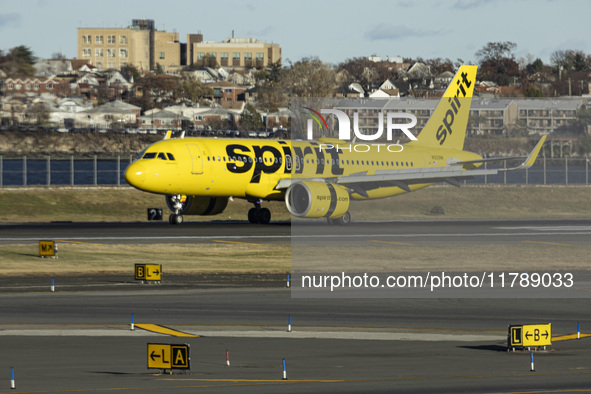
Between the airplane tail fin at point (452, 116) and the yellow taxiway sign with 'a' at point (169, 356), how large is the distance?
158 feet

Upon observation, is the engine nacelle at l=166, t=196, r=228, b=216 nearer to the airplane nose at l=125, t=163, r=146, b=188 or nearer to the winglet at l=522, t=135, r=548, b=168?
the airplane nose at l=125, t=163, r=146, b=188

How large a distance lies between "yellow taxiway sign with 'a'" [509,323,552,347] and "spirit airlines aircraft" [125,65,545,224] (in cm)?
3360

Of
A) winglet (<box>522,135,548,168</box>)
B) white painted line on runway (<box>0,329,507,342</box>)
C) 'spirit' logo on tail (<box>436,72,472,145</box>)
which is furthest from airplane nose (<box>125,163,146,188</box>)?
white painted line on runway (<box>0,329,507,342</box>)

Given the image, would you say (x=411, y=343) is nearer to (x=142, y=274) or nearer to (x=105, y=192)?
(x=142, y=274)

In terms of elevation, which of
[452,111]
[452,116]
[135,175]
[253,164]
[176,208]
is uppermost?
[452,111]

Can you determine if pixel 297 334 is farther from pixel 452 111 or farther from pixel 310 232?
pixel 452 111

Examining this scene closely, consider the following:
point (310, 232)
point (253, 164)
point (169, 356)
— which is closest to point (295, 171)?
point (253, 164)

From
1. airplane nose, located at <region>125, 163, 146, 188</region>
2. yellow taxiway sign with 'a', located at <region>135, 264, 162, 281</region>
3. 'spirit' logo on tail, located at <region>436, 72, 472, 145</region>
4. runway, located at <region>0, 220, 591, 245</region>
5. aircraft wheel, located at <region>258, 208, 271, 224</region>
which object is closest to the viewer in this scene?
yellow taxiway sign with 'a', located at <region>135, 264, 162, 281</region>

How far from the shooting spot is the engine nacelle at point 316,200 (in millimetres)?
56469

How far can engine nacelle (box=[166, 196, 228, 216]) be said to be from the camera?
6012 centimetres

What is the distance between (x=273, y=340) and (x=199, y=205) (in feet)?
120

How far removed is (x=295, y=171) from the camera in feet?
197

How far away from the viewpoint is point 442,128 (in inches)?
2645

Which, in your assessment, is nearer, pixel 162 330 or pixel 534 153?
pixel 162 330
